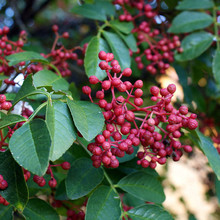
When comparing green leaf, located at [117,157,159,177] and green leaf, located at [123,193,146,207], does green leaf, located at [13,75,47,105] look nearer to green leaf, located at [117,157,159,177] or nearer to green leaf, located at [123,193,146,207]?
green leaf, located at [117,157,159,177]

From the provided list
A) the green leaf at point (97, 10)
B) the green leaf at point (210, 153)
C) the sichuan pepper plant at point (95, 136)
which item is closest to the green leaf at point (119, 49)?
the sichuan pepper plant at point (95, 136)

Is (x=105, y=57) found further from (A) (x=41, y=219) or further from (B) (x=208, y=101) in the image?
(B) (x=208, y=101)

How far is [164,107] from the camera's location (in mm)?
1053

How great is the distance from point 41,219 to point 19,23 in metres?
2.13

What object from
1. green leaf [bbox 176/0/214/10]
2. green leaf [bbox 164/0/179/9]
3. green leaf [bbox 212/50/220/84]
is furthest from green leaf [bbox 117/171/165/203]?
green leaf [bbox 164/0/179/9]

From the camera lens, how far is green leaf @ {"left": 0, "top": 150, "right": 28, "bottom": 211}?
0.89 meters

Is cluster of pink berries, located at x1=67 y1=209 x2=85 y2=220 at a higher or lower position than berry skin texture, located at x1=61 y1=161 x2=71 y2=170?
lower

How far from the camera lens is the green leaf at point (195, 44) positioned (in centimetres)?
168

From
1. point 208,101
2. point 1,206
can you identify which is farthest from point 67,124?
point 208,101

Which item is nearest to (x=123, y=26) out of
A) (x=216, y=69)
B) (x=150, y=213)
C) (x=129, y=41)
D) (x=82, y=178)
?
(x=129, y=41)

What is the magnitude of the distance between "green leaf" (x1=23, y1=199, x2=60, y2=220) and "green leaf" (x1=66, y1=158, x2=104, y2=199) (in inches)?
4.8

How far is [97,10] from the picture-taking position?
5.68 ft

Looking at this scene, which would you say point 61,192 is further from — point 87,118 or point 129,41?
point 129,41

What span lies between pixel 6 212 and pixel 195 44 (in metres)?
1.31
